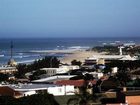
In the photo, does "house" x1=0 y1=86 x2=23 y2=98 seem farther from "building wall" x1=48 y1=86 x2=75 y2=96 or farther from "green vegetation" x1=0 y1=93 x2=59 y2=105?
"green vegetation" x1=0 y1=93 x2=59 y2=105

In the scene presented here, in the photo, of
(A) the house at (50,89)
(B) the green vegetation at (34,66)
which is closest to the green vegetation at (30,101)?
(A) the house at (50,89)

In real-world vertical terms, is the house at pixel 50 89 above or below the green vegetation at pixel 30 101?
below

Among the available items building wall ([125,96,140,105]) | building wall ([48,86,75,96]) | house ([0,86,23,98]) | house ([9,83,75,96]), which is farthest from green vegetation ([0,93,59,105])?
building wall ([48,86,75,96])

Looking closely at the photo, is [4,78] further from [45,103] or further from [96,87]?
[45,103]

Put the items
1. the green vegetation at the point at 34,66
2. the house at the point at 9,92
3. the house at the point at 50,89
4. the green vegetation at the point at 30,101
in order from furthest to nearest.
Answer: the green vegetation at the point at 34,66 < the house at the point at 50,89 < the house at the point at 9,92 < the green vegetation at the point at 30,101

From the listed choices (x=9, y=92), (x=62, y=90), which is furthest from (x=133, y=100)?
(x=62, y=90)

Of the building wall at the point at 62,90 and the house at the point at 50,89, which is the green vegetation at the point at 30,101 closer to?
the house at the point at 50,89

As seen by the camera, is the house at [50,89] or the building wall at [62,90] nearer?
the house at [50,89]

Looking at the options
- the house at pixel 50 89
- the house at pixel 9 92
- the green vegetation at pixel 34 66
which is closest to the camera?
the house at pixel 9 92

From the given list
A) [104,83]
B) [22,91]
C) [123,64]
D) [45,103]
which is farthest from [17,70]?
[45,103]

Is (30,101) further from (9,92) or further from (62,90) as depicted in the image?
(62,90)

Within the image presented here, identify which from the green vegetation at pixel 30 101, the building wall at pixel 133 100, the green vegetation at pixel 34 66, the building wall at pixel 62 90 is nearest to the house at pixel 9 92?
the building wall at pixel 62 90
